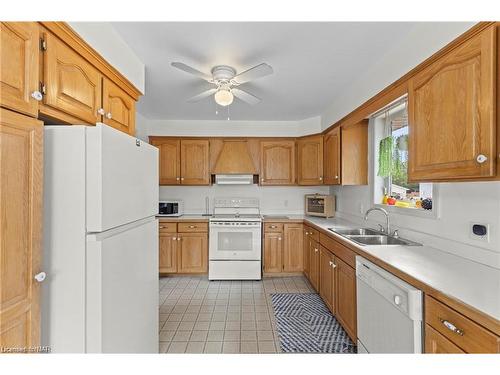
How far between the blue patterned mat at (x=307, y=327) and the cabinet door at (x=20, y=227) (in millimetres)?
1815

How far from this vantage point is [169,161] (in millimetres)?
4039

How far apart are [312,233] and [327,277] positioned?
753 millimetres

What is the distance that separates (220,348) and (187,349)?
10.8 inches

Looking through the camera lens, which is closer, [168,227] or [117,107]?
[117,107]

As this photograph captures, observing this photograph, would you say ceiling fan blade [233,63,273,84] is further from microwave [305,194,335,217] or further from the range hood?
microwave [305,194,335,217]

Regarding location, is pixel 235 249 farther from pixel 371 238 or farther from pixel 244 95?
pixel 244 95

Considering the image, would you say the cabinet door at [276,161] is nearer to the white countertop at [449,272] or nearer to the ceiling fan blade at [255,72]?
the ceiling fan blade at [255,72]

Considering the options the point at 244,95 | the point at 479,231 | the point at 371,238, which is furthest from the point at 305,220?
the point at 479,231

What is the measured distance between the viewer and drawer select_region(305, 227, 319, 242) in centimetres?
314

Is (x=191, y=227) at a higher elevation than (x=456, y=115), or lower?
lower

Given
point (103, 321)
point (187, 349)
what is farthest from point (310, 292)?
point (103, 321)

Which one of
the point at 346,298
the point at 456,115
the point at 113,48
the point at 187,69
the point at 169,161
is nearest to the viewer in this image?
the point at 456,115

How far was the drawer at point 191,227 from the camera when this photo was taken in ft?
12.5

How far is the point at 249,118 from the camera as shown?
4082 millimetres
